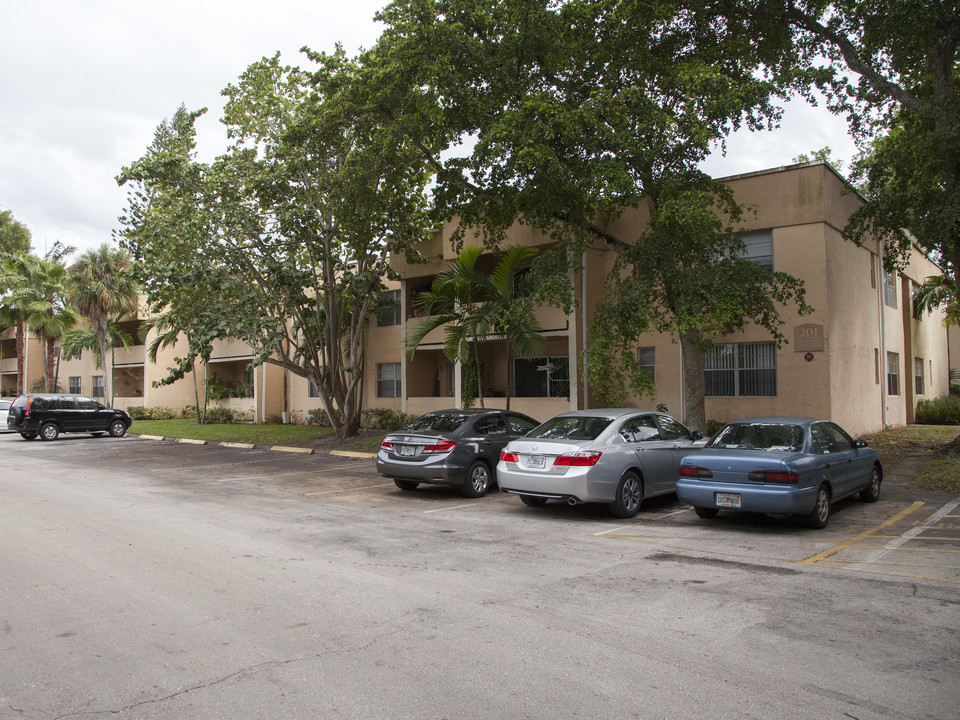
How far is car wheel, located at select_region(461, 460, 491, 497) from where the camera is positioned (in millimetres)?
12250

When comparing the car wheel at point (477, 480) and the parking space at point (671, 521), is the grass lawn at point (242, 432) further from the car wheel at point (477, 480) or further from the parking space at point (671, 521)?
the car wheel at point (477, 480)

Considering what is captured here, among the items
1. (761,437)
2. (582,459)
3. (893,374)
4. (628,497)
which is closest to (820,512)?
(761,437)

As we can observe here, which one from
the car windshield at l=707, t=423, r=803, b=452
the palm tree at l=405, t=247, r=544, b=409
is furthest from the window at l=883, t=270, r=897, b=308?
the car windshield at l=707, t=423, r=803, b=452

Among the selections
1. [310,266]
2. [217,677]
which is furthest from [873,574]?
[310,266]

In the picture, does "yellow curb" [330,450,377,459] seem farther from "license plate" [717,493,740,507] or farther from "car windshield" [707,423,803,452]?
"license plate" [717,493,740,507]

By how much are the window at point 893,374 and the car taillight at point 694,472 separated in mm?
15696

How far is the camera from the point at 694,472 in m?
9.50

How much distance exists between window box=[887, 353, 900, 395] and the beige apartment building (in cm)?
6

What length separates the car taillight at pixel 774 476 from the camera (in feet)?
28.4

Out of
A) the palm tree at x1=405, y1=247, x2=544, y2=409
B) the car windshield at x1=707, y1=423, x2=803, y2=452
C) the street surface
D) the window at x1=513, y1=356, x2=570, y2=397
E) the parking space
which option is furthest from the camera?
the window at x1=513, y1=356, x2=570, y2=397

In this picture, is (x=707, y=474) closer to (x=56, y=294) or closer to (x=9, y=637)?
(x=9, y=637)

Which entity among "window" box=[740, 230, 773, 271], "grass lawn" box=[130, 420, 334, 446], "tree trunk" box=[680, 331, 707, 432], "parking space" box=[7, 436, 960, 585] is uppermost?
"window" box=[740, 230, 773, 271]

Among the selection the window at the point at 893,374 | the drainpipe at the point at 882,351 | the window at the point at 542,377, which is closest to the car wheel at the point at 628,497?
the window at the point at 542,377

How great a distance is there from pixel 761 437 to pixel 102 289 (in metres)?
33.8
